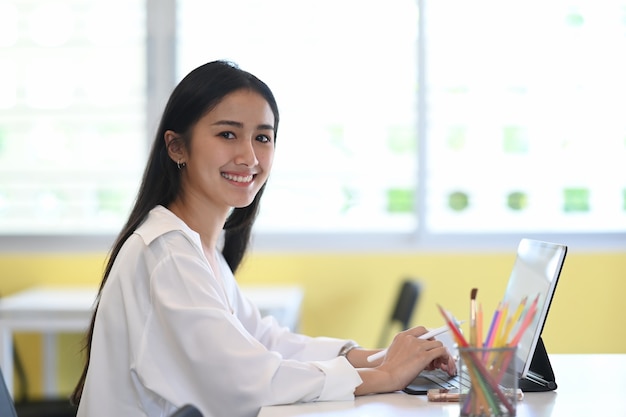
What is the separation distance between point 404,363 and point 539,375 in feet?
0.89

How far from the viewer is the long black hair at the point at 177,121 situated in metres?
2.07

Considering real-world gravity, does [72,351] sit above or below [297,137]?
below

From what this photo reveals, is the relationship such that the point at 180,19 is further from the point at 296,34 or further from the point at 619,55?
the point at 619,55

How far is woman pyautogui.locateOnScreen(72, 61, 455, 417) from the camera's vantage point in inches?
69.6

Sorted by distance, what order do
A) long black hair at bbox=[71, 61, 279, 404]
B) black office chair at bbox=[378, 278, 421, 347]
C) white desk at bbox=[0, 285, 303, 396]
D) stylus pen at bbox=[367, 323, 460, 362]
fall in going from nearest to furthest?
stylus pen at bbox=[367, 323, 460, 362], long black hair at bbox=[71, 61, 279, 404], white desk at bbox=[0, 285, 303, 396], black office chair at bbox=[378, 278, 421, 347]

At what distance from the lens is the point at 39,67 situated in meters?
4.53

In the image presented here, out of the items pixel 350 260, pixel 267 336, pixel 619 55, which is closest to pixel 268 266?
pixel 350 260

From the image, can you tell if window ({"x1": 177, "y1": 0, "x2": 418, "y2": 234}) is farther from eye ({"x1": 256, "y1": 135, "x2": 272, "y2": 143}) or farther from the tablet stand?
the tablet stand

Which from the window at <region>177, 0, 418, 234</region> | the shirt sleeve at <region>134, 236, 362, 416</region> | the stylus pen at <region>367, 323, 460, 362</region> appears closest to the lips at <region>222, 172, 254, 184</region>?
the shirt sleeve at <region>134, 236, 362, 416</region>

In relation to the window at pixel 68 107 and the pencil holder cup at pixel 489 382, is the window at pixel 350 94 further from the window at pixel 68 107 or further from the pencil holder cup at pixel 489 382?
the pencil holder cup at pixel 489 382

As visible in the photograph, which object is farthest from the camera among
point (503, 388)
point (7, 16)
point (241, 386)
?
point (7, 16)

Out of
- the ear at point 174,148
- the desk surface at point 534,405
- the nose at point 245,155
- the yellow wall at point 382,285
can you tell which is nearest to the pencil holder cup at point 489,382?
the desk surface at point 534,405

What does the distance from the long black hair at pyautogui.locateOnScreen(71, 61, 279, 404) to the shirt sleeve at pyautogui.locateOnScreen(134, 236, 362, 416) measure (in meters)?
0.21

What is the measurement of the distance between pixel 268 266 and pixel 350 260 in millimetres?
382
